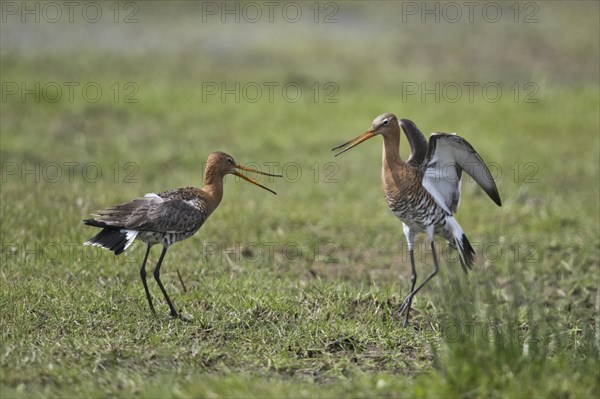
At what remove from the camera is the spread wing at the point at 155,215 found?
6.32m

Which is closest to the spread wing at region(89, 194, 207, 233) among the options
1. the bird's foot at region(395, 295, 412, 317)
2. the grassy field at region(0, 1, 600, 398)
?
the grassy field at region(0, 1, 600, 398)

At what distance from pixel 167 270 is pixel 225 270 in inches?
18.8

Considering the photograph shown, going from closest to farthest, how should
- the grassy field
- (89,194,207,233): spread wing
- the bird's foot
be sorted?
the grassy field < (89,194,207,233): spread wing < the bird's foot

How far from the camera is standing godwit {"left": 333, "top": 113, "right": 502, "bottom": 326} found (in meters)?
6.97

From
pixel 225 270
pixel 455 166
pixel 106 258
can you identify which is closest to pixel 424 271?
pixel 455 166

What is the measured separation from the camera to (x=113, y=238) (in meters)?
6.24

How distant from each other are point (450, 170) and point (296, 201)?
3.12m

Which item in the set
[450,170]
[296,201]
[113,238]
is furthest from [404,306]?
[296,201]

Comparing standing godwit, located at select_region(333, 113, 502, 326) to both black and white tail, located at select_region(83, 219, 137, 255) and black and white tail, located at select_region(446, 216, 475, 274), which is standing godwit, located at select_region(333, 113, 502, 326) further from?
black and white tail, located at select_region(83, 219, 137, 255)

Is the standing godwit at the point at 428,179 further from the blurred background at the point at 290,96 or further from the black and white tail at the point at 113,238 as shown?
the blurred background at the point at 290,96

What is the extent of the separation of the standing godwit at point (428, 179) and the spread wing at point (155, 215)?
4.21 feet

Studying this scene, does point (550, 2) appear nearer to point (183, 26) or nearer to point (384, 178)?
point (183, 26)

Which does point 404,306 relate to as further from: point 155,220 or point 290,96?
point 290,96

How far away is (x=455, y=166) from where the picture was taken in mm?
7242
